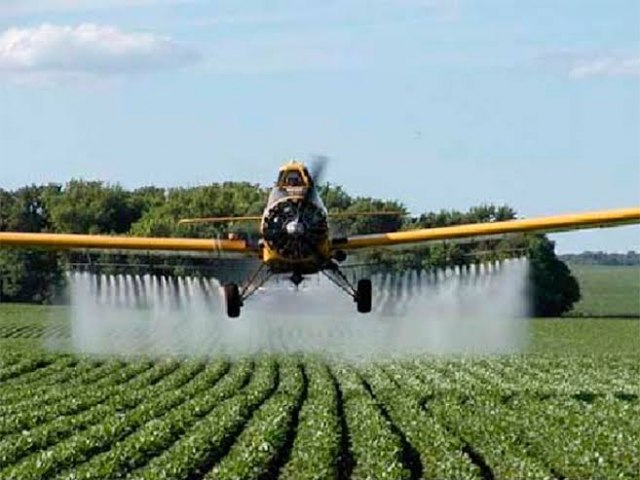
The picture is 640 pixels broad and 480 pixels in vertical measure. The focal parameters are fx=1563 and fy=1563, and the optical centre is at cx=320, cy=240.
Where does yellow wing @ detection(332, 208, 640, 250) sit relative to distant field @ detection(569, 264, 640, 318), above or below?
above

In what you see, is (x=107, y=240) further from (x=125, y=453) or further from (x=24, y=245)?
(x=125, y=453)

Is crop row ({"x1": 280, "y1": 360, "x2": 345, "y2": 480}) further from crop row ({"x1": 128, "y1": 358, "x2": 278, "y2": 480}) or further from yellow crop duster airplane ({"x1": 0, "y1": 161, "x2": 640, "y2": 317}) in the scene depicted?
yellow crop duster airplane ({"x1": 0, "y1": 161, "x2": 640, "y2": 317})

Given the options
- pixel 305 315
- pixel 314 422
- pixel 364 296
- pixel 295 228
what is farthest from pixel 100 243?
pixel 305 315

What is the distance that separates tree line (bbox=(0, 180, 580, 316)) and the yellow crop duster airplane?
11.1 m

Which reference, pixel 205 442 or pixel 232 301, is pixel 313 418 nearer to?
pixel 205 442

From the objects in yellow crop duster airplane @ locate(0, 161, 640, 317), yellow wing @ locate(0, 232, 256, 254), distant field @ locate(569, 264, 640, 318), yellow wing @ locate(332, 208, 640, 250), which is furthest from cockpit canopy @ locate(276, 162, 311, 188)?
distant field @ locate(569, 264, 640, 318)

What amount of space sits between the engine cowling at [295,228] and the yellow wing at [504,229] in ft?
6.99

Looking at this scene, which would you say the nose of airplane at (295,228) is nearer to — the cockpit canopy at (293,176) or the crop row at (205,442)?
the cockpit canopy at (293,176)

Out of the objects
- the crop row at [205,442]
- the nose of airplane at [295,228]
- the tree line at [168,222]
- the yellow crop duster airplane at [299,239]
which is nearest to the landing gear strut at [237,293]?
the yellow crop duster airplane at [299,239]

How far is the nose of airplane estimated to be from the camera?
83.6 feet

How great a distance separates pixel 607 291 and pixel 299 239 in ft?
305

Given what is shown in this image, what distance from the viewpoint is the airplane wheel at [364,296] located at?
92.7 feet

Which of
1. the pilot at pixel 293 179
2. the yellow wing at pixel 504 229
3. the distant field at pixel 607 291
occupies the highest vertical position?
the pilot at pixel 293 179

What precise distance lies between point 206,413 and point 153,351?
17.3 m
